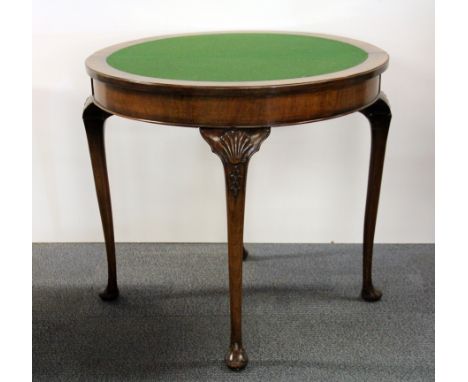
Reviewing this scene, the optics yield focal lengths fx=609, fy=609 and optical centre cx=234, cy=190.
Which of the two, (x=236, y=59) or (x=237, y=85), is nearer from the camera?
(x=237, y=85)

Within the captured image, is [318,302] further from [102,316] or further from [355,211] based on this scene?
[102,316]

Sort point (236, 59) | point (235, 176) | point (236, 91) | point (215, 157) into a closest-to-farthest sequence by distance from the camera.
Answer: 1. point (236, 91)
2. point (235, 176)
3. point (236, 59)
4. point (215, 157)

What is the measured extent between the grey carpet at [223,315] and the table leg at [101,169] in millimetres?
64

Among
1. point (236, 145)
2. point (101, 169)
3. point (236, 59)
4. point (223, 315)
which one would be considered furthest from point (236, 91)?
point (223, 315)

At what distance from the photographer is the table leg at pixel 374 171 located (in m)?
1.52

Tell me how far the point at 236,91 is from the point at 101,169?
0.60 meters

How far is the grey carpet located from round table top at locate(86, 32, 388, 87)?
70cm

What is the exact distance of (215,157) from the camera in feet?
6.51

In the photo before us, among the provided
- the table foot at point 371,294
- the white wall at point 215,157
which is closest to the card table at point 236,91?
the white wall at point 215,157

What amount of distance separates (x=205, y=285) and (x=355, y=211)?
0.58m

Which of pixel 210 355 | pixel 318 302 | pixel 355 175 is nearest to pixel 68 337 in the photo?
pixel 210 355

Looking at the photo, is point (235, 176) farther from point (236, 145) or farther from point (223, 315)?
point (223, 315)

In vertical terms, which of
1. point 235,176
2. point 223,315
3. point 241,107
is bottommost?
point 223,315

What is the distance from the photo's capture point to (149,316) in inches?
66.2
